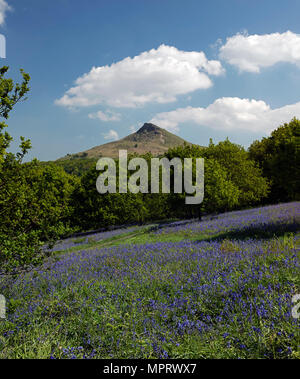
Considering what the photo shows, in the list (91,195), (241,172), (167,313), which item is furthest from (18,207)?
(241,172)

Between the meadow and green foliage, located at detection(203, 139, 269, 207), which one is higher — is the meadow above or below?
below

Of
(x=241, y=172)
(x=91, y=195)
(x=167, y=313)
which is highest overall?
(x=241, y=172)

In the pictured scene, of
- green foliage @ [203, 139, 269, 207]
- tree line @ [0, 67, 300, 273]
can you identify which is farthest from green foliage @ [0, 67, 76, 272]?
green foliage @ [203, 139, 269, 207]

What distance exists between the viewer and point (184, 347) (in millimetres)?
3906

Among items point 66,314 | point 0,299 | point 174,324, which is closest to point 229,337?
point 174,324

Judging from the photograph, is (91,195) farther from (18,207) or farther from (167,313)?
(167,313)

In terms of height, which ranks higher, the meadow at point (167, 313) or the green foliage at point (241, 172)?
the green foliage at point (241, 172)

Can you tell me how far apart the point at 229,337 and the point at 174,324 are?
1039 millimetres

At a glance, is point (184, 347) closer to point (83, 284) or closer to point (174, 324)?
point (174, 324)

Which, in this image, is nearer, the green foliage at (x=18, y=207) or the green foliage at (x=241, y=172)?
the green foliage at (x=18, y=207)

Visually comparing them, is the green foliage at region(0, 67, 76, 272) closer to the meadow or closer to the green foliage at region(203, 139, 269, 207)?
the meadow

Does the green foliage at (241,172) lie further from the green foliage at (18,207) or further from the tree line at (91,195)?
the green foliage at (18,207)

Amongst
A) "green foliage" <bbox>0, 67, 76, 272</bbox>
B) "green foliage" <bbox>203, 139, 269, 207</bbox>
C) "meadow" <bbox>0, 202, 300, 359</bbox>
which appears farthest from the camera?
"green foliage" <bbox>203, 139, 269, 207</bbox>

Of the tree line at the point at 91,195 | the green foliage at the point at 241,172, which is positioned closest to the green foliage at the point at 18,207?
the tree line at the point at 91,195
